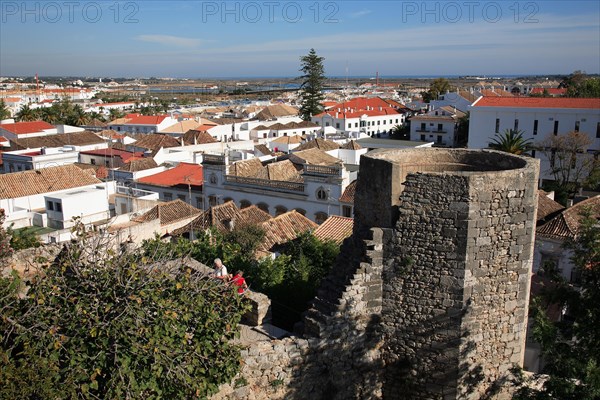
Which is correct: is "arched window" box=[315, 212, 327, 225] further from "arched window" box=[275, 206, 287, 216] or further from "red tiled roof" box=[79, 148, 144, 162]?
"red tiled roof" box=[79, 148, 144, 162]

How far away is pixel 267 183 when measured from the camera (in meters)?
28.4

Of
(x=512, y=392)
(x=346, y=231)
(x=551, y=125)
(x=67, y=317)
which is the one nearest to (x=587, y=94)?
(x=551, y=125)

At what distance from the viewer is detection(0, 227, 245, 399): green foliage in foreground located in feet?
19.6

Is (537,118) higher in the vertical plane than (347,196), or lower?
higher

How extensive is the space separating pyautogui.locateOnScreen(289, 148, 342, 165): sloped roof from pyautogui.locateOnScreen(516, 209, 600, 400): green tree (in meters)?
25.4

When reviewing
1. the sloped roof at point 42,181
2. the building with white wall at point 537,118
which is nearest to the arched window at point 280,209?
the sloped roof at point 42,181

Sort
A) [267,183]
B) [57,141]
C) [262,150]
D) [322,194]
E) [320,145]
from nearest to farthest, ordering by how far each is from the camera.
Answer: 1. [322,194]
2. [267,183]
3. [320,145]
4. [262,150]
5. [57,141]

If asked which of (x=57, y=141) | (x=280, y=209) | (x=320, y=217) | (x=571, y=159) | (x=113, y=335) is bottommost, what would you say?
(x=320, y=217)

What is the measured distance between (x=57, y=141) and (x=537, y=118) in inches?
1576

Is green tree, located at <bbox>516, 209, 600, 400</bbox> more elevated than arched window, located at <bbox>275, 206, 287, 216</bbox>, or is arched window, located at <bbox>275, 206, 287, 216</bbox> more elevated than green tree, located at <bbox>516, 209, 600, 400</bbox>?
green tree, located at <bbox>516, 209, 600, 400</bbox>

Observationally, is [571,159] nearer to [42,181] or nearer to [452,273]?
[42,181]

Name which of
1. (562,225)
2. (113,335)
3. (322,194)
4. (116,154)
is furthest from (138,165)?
(113,335)

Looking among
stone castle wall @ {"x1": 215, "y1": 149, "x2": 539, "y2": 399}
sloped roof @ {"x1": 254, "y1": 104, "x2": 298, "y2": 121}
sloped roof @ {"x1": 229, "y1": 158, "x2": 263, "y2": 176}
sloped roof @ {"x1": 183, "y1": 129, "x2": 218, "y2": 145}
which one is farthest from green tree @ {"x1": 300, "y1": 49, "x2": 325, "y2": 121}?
stone castle wall @ {"x1": 215, "y1": 149, "x2": 539, "y2": 399}

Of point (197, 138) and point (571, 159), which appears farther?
point (197, 138)
